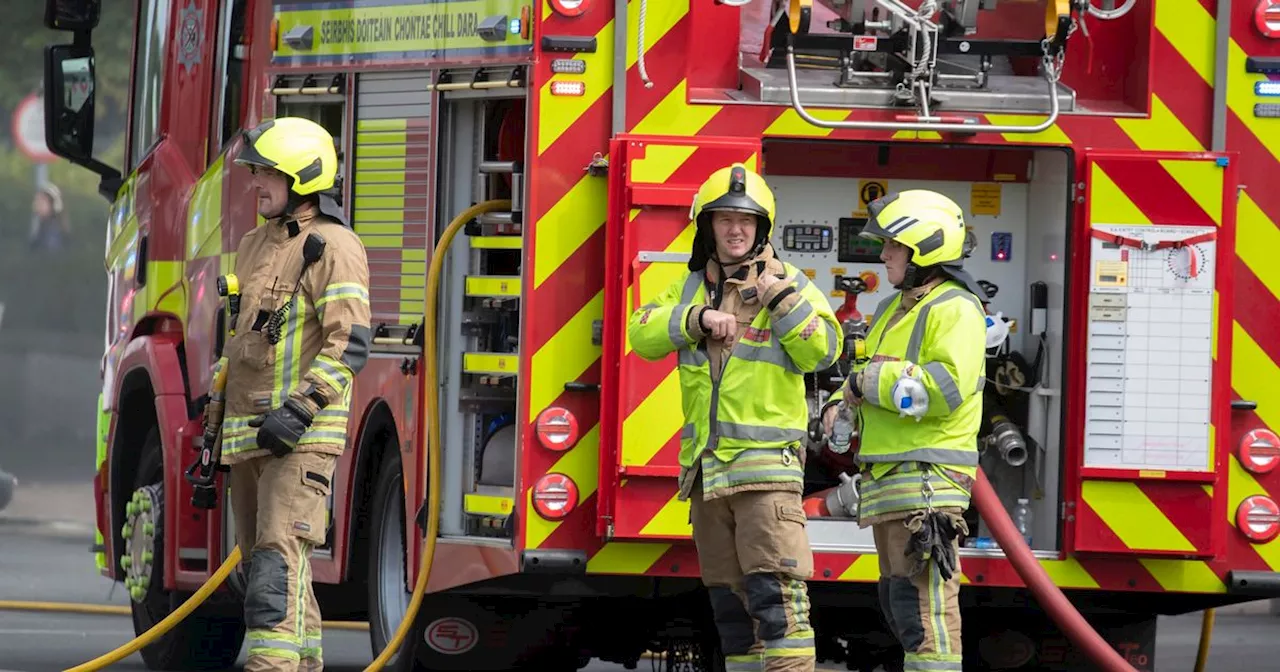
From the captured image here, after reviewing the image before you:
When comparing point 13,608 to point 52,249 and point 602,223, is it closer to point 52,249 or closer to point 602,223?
point 602,223

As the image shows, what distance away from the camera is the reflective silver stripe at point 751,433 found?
689cm

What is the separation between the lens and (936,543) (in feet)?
22.4

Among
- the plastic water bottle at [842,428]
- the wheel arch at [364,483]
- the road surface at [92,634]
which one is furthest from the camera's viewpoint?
the road surface at [92,634]

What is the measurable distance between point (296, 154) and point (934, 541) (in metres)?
2.23

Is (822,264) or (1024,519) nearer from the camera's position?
(1024,519)

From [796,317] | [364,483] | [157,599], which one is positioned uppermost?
[796,317]

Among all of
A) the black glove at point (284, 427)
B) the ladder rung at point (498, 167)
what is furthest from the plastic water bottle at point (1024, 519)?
the black glove at point (284, 427)

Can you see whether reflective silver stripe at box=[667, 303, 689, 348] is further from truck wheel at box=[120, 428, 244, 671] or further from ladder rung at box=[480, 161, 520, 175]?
truck wheel at box=[120, 428, 244, 671]

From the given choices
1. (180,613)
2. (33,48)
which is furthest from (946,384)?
(33,48)

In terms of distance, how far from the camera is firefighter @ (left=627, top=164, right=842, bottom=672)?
22.6 ft

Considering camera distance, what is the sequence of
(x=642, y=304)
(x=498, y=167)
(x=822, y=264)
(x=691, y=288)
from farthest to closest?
1. (x=822, y=264)
2. (x=498, y=167)
3. (x=642, y=304)
4. (x=691, y=288)

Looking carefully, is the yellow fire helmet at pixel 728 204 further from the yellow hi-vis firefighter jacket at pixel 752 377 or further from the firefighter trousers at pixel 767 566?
the firefighter trousers at pixel 767 566

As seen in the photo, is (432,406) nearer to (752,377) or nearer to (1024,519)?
(752,377)

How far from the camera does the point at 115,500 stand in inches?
411
